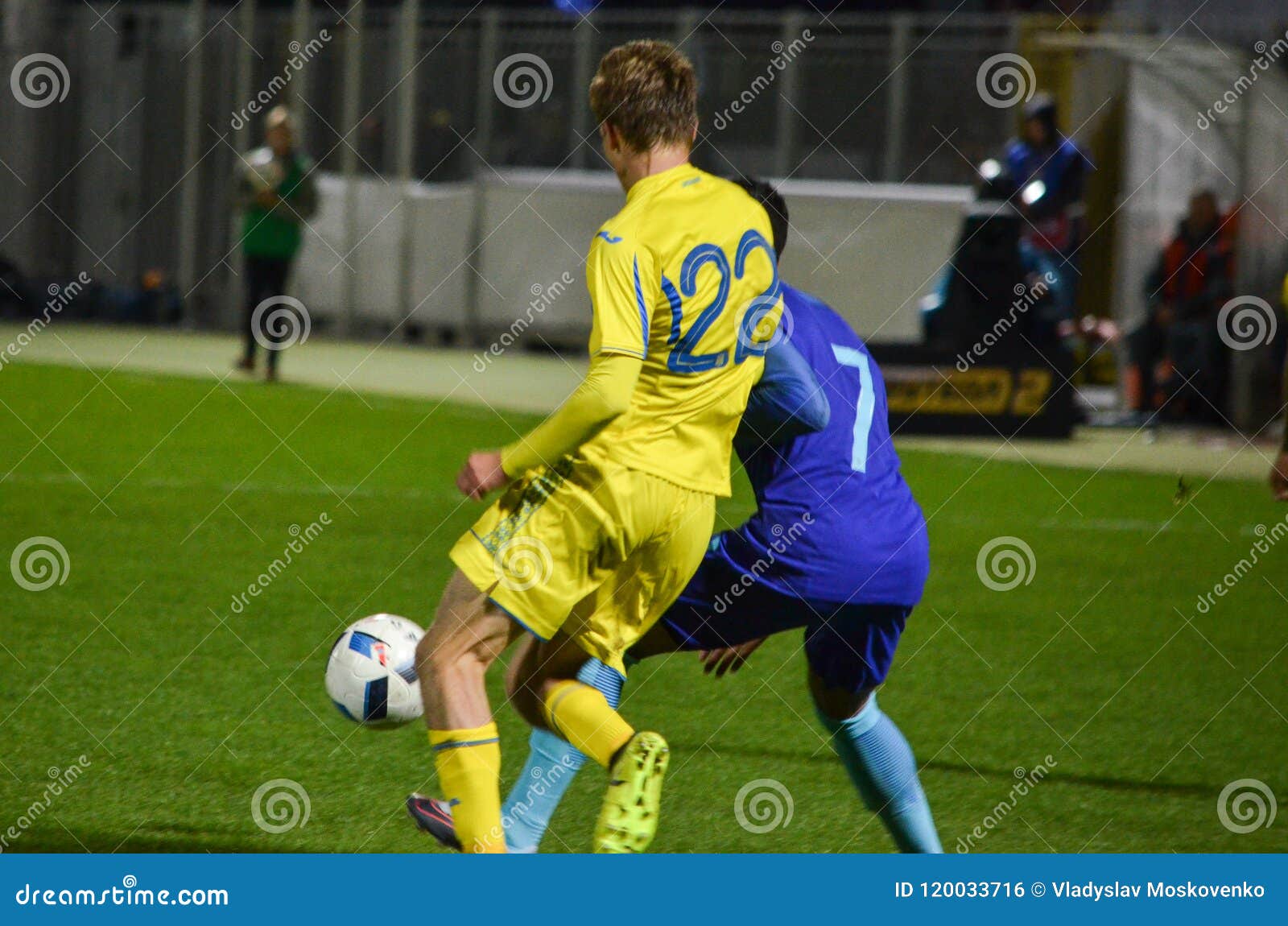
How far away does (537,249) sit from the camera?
19.3 metres

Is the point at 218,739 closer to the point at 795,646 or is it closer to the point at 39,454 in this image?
the point at 795,646

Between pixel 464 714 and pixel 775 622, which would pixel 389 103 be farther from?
pixel 464 714

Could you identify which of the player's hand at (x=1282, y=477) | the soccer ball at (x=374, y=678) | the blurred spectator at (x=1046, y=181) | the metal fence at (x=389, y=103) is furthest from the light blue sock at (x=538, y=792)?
the metal fence at (x=389, y=103)

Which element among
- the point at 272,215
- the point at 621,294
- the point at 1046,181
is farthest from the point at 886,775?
the point at 272,215

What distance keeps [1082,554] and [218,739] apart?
220 inches

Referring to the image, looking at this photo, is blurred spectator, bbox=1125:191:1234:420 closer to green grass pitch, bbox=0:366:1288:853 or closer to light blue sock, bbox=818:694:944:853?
green grass pitch, bbox=0:366:1288:853

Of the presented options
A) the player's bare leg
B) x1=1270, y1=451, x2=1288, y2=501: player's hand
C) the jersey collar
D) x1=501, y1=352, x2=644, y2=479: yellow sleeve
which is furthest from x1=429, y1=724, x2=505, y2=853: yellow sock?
x1=1270, y1=451, x2=1288, y2=501: player's hand

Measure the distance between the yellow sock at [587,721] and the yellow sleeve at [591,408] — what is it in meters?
0.60

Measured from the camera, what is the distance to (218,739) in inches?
215

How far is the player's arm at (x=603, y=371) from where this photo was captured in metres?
3.35

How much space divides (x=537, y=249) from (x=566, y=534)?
15981 mm

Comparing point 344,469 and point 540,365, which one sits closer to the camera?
point 344,469

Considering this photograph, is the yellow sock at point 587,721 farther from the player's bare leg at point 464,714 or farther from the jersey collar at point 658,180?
the jersey collar at point 658,180

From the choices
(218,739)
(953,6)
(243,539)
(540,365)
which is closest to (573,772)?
(218,739)
